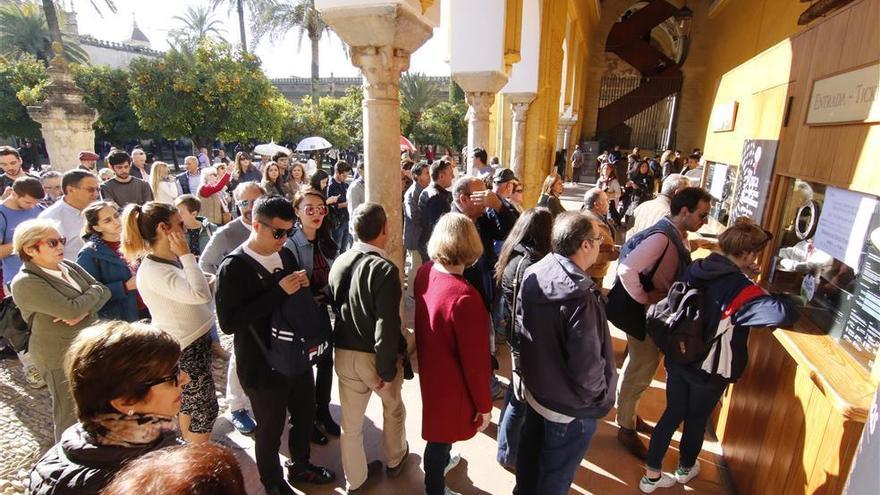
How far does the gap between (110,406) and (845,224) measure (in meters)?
3.25

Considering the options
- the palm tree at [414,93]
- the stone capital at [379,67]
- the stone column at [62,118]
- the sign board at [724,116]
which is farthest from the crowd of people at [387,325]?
the palm tree at [414,93]

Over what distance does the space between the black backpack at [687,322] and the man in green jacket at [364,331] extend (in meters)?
1.49

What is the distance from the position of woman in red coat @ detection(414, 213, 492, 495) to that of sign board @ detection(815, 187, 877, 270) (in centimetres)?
184

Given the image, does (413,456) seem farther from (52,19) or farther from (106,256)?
(52,19)

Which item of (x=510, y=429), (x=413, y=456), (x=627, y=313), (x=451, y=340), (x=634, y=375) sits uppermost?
(x=451, y=340)

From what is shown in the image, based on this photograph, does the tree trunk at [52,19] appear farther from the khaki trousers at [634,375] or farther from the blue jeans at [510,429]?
the khaki trousers at [634,375]

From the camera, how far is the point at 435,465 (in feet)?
8.13

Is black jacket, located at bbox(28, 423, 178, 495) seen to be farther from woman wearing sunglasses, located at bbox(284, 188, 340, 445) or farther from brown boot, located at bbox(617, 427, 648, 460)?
brown boot, located at bbox(617, 427, 648, 460)

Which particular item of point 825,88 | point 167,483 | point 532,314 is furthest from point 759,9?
point 167,483

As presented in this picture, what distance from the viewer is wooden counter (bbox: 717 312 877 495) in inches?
74.3

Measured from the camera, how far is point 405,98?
30.8 meters

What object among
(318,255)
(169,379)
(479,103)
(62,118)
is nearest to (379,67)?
(318,255)

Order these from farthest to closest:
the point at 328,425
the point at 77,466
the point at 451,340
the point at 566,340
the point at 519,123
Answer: the point at 519,123 < the point at 328,425 < the point at 451,340 < the point at 566,340 < the point at 77,466

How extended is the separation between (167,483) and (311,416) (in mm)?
1968
